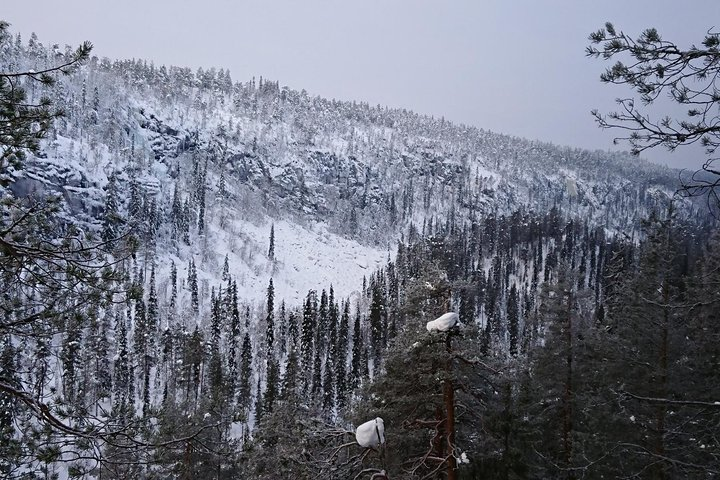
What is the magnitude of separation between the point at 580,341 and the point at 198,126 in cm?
20629

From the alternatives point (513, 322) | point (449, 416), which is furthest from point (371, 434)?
point (513, 322)

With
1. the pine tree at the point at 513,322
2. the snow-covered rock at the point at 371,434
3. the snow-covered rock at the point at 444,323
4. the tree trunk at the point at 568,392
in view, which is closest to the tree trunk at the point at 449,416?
the snow-covered rock at the point at 444,323

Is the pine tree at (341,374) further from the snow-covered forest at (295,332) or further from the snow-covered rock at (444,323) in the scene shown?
the snow-covered rock at (444,323)

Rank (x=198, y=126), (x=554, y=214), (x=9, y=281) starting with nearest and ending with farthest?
(x=9, y=281), (x=554, y=214), (x=198, y=126)

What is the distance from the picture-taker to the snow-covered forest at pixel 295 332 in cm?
471

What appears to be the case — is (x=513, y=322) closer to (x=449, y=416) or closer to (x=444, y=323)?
(x=449, y=416)

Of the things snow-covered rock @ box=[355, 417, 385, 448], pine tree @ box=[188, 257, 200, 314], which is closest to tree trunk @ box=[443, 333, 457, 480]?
snow-covered rock @ box=[355, 417, 385, 448]

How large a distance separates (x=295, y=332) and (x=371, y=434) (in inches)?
2959

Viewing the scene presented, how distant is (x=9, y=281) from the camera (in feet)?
15.6

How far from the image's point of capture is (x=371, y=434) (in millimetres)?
5543

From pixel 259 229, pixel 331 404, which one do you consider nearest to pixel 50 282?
pixel 331 404

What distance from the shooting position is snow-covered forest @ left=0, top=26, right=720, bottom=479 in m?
4.71

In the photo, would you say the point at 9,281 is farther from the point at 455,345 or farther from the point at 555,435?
the point at 555,435

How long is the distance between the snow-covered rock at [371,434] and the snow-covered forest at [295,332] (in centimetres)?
4
